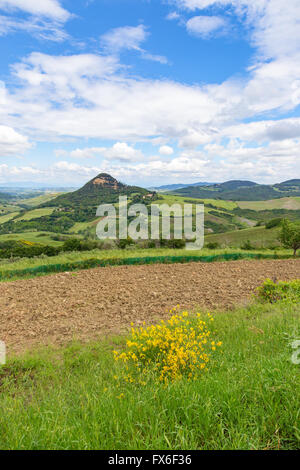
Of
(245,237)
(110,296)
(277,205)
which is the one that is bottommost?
(245,237)

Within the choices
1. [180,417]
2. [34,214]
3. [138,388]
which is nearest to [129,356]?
[138,388]

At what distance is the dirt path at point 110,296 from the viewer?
6.66m

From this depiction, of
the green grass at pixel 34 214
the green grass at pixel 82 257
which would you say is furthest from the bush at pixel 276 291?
the green grass at pixel 34 214

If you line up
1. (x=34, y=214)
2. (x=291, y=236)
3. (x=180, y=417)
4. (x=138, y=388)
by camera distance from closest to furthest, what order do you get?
(x=180, y=417) → (x=138, y=388) → (x=291, y=236) → (x=34, y=214)

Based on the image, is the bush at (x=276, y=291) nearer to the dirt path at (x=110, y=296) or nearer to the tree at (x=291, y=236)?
the dirt path at (x=110, y=296)

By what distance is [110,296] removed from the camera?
361 inches

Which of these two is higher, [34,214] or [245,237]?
[34,214]

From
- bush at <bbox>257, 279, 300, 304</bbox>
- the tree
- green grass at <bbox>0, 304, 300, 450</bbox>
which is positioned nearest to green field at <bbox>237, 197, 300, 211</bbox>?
the tree

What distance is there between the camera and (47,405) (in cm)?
266

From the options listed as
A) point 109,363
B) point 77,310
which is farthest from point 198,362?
point 77,310

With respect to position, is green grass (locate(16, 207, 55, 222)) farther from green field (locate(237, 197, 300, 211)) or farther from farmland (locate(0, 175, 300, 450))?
farmland (locate(0, 175, 300, 450))

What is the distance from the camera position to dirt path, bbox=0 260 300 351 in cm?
666

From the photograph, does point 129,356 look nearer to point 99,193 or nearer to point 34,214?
point 34,214

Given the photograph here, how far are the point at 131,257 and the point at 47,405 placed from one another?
12.7 m
